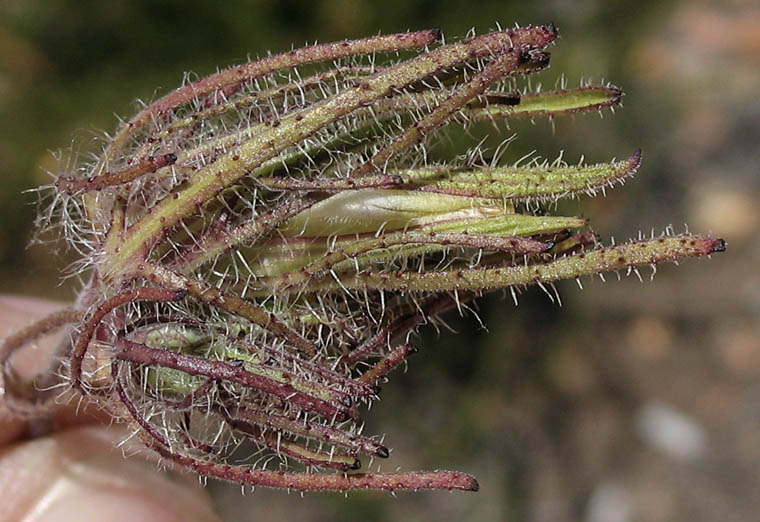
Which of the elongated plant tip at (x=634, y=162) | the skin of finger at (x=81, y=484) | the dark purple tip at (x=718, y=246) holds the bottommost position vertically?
the skin of finger at (x=81, y=484)

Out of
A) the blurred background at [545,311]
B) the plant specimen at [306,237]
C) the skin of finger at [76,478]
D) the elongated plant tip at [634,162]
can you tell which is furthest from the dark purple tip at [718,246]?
the blurred background at [545,311]

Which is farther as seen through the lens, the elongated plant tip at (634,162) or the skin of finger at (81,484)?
the skin of finger at (81,484)

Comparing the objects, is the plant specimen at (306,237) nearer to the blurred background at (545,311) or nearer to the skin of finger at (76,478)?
the skin of finger at (76,478)

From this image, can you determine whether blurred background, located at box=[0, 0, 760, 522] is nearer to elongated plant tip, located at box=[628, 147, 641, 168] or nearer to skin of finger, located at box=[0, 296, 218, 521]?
skin of finger, located at box=[0, 296, 218, 521]

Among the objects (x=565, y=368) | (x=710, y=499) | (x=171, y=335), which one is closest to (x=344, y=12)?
(x=565, y=368)

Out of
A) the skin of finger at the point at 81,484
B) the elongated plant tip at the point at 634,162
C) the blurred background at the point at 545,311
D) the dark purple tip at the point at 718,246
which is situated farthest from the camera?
the blurred background at the point at 545,311
